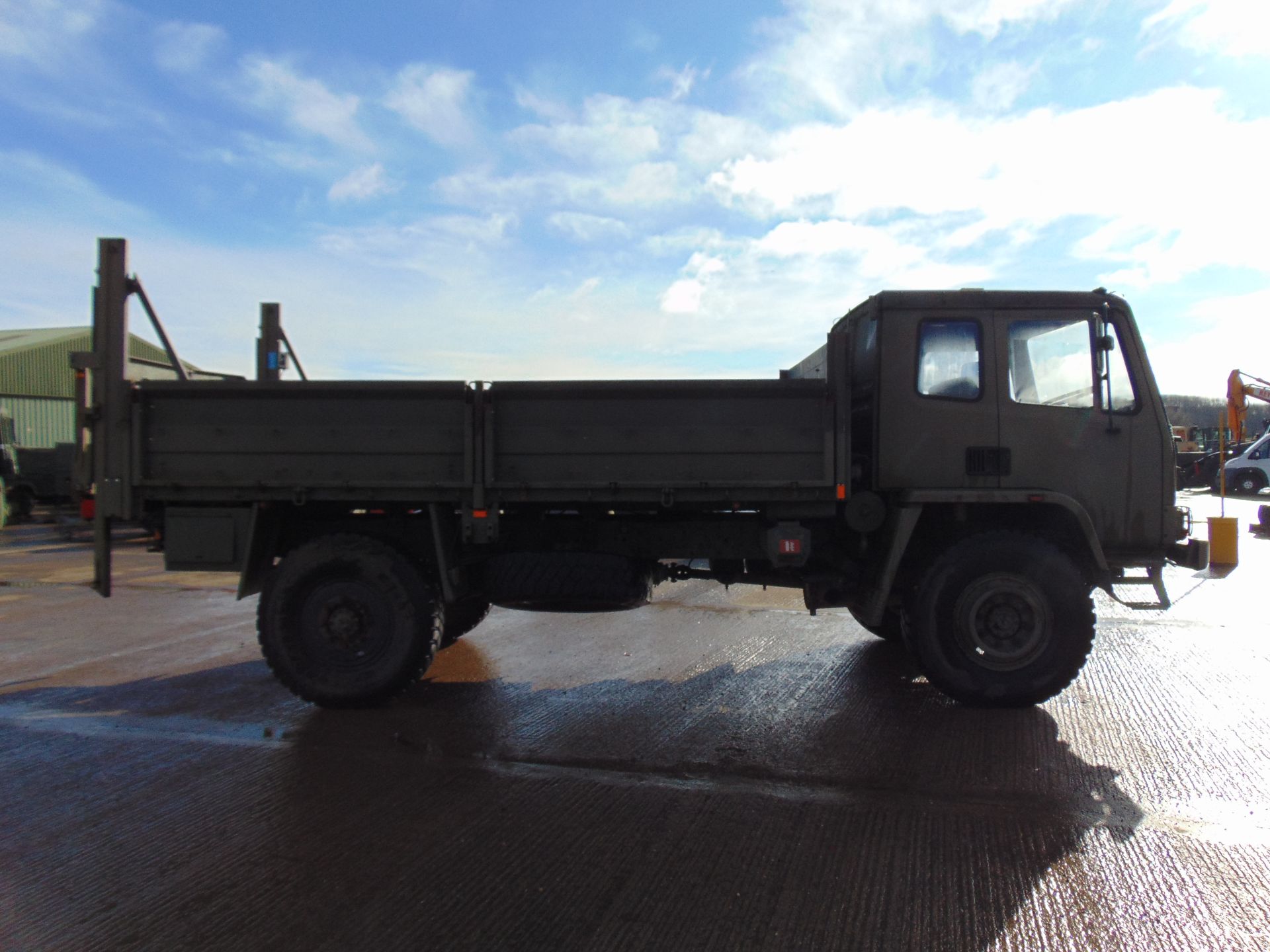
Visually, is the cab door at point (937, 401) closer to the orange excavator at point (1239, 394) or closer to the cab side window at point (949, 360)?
the cab side window at point (949, 360)

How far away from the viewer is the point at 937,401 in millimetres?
5543

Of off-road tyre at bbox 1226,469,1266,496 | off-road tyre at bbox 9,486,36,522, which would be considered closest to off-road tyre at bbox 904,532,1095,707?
off-road tyre at bbox 9,486,36,522

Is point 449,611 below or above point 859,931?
above

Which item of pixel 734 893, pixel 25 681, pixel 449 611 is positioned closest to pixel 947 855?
pixel 734 893

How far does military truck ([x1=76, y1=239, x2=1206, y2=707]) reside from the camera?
5336 millimetres

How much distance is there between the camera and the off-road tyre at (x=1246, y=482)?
90.9 feet

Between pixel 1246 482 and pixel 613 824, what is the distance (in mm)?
31608

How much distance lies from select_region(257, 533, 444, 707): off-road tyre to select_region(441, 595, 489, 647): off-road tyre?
0.90 metres

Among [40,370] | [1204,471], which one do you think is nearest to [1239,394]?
[1204,471]

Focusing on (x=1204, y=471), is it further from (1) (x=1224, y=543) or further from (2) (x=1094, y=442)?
(2) (x=1094, y=442)

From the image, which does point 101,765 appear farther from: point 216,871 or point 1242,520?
point 1242,520

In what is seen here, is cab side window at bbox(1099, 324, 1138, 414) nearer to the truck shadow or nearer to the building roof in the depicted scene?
the truck shadow

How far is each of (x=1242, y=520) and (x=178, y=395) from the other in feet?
71.0

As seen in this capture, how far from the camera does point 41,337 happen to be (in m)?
36.7
